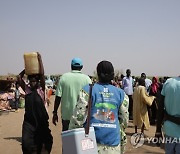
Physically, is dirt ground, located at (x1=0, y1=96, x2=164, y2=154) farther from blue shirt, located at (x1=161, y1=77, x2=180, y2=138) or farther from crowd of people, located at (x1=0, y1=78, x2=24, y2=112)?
crowd of people, located at (x1=0, y1=78, x2=24, y2=112)

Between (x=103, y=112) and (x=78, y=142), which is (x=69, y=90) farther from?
(x=78, y=142)

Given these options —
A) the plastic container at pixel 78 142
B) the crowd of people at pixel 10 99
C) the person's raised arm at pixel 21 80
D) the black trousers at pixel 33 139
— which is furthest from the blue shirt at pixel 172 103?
the crowd of people at pixel 10 99

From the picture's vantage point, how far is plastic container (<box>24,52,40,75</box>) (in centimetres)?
544

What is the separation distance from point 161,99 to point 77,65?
6.54 ft

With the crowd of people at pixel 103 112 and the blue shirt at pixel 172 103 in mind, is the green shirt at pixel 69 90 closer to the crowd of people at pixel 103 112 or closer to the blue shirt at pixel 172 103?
the crowd of people at pixel 103 112

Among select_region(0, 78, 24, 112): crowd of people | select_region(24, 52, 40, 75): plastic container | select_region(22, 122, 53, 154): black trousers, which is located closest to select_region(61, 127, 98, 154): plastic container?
select_region(22, 122, 53, 154): black trousers

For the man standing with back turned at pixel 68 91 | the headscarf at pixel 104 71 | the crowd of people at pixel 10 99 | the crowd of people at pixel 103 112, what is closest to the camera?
the crowd of people at pixel 103 112

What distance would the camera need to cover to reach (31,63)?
5.54 metres

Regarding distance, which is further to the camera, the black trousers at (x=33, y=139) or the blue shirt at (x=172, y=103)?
the black trousers at (x=33, y=139)

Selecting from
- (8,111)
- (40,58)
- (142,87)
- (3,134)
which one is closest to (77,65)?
(40,58)

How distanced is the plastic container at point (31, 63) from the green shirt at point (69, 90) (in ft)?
1.68

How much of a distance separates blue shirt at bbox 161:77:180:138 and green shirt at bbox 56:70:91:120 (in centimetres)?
187

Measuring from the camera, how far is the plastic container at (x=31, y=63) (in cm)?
544

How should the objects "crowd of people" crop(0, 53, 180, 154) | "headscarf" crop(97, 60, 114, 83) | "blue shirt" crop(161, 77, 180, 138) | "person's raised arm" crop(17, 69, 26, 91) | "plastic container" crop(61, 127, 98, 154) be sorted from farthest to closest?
"person's raised arm" crop(17, 69, 26, 91) → "blue shirt" crop(161, 77, 180, 138) → "headscarf" crop(97, 60, 114, 83) → "crowd of people" crop(0, 53, 180, 154) → "plastic container" crop(61, 127, 98, 154)
